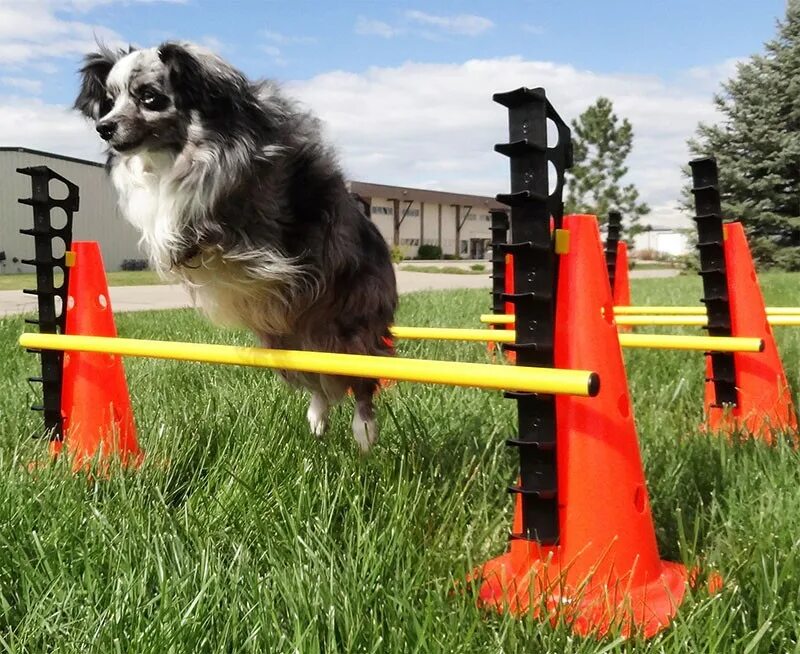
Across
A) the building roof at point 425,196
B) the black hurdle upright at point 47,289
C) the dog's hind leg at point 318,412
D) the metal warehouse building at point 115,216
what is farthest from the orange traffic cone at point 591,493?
the building roof at point 425,196

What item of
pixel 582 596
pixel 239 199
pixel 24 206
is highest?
pixel 24 206

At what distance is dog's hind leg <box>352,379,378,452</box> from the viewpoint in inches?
Answer: 115

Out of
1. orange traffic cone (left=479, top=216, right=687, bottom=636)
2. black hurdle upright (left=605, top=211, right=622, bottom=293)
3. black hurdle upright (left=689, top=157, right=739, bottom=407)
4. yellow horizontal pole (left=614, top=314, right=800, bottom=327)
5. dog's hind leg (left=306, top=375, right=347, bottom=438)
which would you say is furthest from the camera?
black hurdle upright (left=605, top=211, right=622, bottom=293)

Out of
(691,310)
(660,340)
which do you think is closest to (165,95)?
(660,340)

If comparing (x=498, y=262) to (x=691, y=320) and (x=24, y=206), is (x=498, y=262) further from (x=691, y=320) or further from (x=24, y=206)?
(x=24, y=206)

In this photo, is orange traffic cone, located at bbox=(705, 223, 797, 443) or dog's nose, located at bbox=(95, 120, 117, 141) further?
orange traffic cone, located at bbox=(705, 223, 797, 443)

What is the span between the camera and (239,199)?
103 inches

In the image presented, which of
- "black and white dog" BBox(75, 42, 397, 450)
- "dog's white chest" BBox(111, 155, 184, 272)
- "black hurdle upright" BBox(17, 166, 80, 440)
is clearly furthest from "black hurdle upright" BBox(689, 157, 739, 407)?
"black hurdle upright" BBox(17, 166, 80, 440)

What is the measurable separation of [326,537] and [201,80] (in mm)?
1586

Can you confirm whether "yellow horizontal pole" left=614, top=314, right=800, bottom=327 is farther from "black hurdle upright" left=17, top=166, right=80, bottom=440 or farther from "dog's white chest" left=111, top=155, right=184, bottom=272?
"black hurdle upright" left=17, top=166, right=80, bottom=440

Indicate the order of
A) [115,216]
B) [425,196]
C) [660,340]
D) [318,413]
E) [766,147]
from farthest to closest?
[425,196] → [766,147] → [115,216] → [318,413] → [660,340]

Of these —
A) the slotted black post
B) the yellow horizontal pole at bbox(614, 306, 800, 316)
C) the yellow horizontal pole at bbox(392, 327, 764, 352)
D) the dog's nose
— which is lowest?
the yellow horizontal pole at bbox(392, 327, 764, 352)

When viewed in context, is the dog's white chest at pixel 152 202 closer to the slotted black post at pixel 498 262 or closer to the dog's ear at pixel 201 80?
the dog's ear at pixel 201 80

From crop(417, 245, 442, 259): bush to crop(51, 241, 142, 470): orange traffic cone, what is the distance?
42.3 metres
